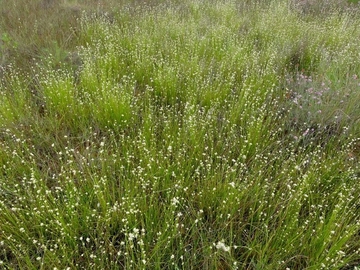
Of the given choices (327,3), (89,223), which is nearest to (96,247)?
(89,223)

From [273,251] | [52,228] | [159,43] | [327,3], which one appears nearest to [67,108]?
[52,228]

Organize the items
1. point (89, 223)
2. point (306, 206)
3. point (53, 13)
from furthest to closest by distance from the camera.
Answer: point (53, 13) < point (306, 206) < point (89, 223)

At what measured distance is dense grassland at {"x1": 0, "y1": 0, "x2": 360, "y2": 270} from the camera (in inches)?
85.4

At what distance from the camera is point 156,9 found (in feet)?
23.3

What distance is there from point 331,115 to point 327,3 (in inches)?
262

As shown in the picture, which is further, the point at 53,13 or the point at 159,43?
the point at 53,13

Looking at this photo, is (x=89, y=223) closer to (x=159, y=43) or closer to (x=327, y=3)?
(x=159, y=43)

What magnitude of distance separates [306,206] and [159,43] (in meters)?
4.09

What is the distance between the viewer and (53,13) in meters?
6.74

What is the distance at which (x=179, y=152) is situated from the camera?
8.74ft

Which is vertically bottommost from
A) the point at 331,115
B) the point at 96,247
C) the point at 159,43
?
the point at 96,247

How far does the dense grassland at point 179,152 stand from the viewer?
2.17m

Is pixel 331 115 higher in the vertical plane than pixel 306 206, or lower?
higher

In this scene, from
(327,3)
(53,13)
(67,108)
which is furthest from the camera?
(327,3)
